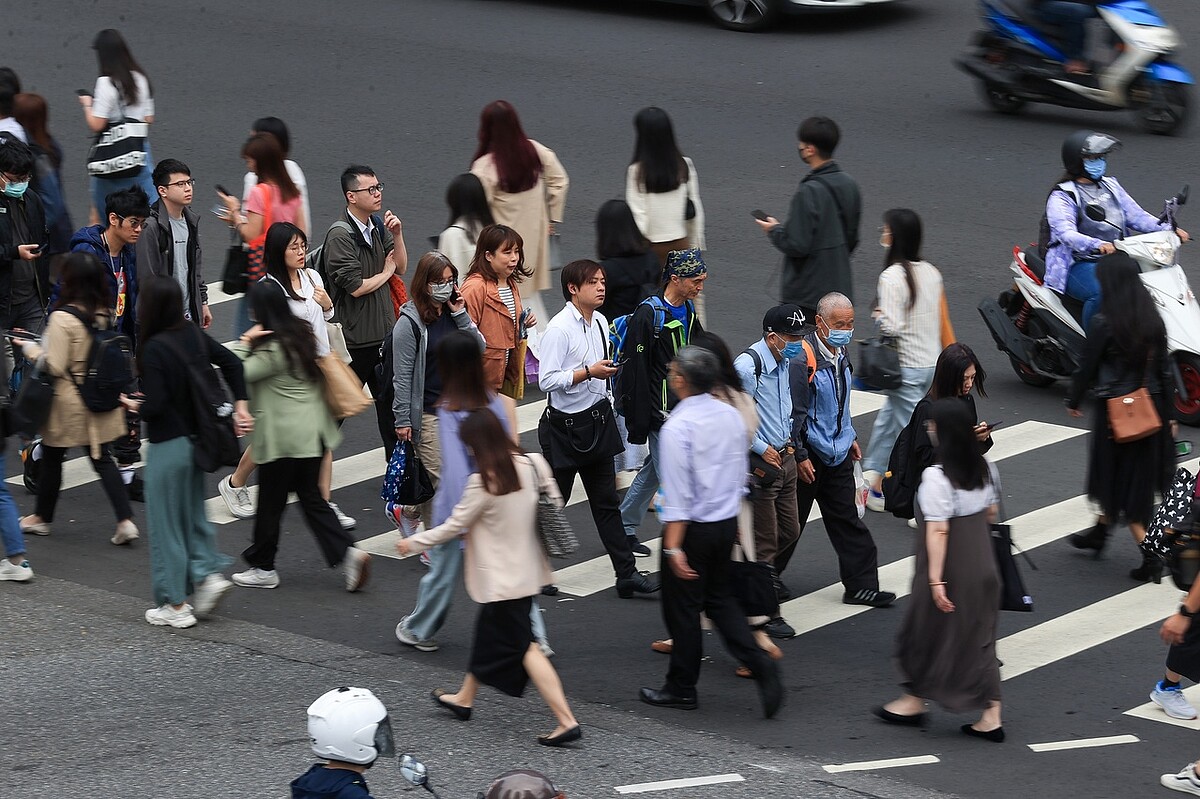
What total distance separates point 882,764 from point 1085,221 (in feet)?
19.2

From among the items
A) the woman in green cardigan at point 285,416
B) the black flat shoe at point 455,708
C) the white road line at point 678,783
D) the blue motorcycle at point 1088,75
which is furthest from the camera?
the blue motorcycle at point 1088,75

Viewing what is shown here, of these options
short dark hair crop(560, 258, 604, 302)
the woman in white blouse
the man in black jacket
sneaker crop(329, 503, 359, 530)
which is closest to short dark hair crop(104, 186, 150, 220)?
sneaker crop(329, 503, 359, 530)

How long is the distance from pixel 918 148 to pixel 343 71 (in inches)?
270

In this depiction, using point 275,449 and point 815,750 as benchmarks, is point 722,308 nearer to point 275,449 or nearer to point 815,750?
point 275,449

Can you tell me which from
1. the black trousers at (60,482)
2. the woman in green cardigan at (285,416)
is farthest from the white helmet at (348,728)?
the black trousers at (60,482)

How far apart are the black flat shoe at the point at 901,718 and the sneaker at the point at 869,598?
1.53 metres

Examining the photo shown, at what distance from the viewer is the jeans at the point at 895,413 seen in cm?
1118

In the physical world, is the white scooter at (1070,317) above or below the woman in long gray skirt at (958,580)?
above

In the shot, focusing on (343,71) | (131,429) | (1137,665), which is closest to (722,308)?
(131,429)

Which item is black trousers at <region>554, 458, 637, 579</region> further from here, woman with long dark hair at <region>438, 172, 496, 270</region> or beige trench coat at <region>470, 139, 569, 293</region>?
beige trench coat at <region>470, 139, 569, 293</region>

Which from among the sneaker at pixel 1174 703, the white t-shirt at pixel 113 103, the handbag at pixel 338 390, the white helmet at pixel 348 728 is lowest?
the sneaker at pixel 1174 703

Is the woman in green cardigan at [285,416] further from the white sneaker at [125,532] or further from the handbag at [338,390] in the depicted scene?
the white sneaker at [125,532]

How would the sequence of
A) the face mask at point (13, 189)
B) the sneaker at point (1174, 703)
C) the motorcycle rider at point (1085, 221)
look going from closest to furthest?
the sneaker at point (1174, 703) < the face mask at point (13, 189) < the motorcycle rider at point (1085, 221)

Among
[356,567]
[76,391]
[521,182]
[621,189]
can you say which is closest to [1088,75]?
[621,189]
